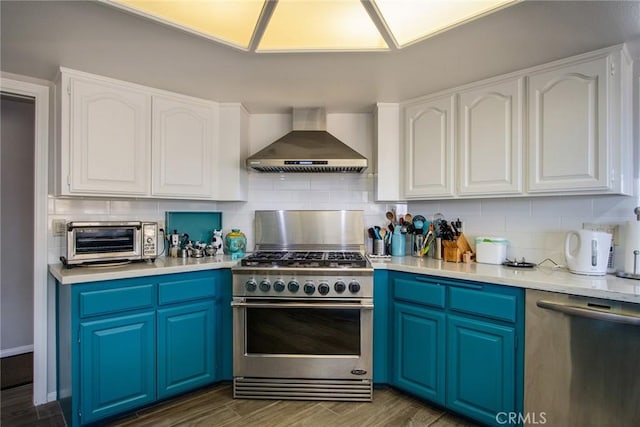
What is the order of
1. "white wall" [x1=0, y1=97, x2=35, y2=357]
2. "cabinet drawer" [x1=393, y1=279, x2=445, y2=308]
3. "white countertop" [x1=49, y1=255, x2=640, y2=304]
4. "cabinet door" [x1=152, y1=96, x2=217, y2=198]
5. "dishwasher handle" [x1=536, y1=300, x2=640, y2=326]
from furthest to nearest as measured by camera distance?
"white wall" [x1=0, y1=97, x2=35, y2=357], "cabinet door" [x1=152, y1=96, x2=217, y2=198], "cabinet drawer" [x1=393, y1=279, x2=445, y2=308], "white countertop" [x1=49, y1=255, x2=640, y2=304], "dishwasher handle" [x1=536, y1=300, x2=640, y2=326]

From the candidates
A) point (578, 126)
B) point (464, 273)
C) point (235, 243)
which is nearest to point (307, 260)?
point (235, 243)

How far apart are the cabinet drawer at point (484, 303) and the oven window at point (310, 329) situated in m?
0.62

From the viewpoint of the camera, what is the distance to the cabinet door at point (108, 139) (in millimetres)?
1970

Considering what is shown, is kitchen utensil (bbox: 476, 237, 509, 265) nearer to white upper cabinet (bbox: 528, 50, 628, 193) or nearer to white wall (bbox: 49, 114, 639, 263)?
white wall (bbox: 49, 114, 639, 263)

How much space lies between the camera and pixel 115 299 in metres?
1.85

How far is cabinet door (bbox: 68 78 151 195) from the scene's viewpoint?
1.97 meters

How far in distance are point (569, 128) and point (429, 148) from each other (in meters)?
0.84

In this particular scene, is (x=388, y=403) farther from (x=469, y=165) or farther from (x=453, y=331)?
(x=469, y=165)

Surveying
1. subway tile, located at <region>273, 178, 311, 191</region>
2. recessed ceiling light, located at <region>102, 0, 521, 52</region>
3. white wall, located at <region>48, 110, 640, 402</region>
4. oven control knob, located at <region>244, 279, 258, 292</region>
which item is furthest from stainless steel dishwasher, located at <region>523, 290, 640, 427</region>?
subway tile, located at <region>273, 178, 311, 191</region>

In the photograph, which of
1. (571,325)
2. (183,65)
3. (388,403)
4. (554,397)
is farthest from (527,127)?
(183,65)

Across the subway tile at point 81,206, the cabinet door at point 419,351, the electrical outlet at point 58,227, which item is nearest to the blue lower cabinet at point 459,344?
the cabinet door at point 419,351

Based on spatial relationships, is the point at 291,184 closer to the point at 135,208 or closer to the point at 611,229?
the point at 135,208

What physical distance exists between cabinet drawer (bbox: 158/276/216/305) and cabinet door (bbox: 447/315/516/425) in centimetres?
158

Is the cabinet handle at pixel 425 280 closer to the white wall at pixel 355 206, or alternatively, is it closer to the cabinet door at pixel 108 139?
the white wall at pixel 355 206
